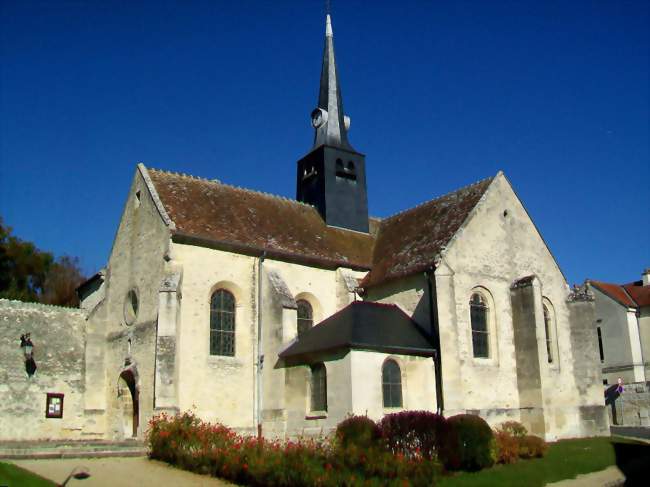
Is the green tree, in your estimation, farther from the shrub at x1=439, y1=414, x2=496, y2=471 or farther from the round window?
the shrub at x1=439, y1=414, x2=496, y2=471

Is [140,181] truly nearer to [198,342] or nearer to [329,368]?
[198,342]

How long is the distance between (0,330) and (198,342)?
7.76 meters

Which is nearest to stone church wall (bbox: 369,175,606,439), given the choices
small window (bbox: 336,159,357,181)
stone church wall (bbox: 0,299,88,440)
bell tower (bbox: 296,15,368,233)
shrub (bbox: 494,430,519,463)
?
shrub (bbox: 494,430,519,463)

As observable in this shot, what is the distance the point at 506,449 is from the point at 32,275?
37.0 m

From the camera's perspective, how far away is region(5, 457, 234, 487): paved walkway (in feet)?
42.4

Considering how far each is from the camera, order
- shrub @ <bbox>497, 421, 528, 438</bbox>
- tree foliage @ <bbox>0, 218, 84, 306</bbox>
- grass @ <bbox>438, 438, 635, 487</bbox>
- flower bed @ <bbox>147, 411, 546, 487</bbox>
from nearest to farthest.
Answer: flower bed @ <bbox>147, 411, 546, 487</bbox>
grass @ <bbox>438, 438, 635, 487</bbox>
shrub @ <bbox>497, 421, 528, 438</bbox>
tree foliage @ <bbox>0, 218, 84, 306</bbox>

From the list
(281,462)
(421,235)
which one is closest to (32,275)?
(421,235)

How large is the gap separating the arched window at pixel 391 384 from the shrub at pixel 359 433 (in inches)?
147

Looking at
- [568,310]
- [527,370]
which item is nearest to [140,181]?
[527,370]

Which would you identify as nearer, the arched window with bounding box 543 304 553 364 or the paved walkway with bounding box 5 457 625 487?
the paved walkway with bounding box 5 457 625 487

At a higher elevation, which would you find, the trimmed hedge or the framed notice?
the framed notice

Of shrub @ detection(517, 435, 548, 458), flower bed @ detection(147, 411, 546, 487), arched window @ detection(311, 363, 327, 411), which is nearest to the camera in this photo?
flower bed @ detection(147, 411, 546, 487)

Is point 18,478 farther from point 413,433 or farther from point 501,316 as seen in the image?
point 501,316

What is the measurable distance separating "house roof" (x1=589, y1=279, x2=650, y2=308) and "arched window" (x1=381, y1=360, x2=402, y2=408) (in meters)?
26.7
